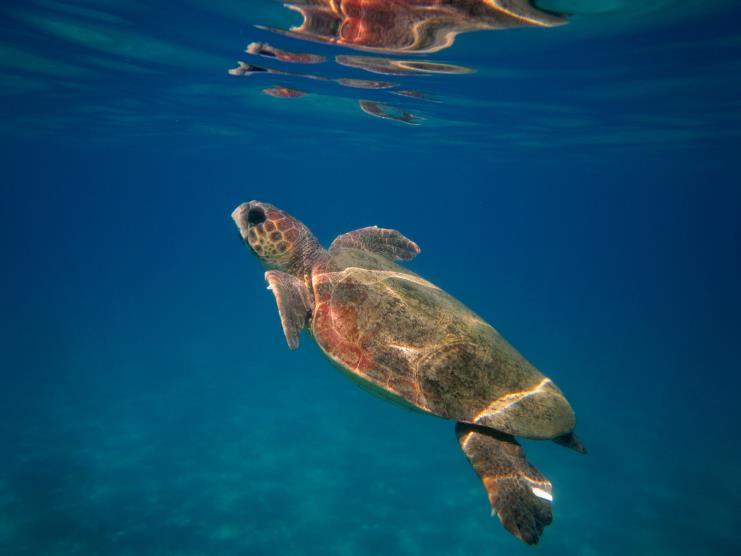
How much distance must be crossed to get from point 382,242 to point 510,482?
16.1ft

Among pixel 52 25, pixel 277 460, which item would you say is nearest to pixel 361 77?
pixel 52 25

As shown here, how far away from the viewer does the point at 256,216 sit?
7.13 metres

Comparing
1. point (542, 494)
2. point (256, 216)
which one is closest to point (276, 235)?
point (256, 216)

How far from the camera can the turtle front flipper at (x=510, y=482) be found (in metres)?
4.10

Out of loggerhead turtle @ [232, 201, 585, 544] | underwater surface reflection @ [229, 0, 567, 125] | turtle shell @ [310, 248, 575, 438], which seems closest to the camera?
loggerhead turtle @ [232, 201, 585, 544]

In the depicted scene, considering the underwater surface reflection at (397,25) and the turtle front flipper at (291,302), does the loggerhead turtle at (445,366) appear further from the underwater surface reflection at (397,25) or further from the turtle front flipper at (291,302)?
the underwater surface reflection at (397,25)

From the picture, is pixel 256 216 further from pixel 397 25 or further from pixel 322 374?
pixel 322 374

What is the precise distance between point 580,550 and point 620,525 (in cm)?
185

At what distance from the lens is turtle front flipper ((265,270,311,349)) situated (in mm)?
5414

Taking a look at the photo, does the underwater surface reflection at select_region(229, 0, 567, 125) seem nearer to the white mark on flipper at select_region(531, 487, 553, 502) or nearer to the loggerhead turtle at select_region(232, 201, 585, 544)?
the loggerhead turtle at select_region(232, 201, 585, 544)

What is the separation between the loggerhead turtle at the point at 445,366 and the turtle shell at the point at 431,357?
11 mm

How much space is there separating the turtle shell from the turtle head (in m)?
1.42

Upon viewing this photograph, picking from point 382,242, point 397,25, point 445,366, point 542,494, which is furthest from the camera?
point 397,25

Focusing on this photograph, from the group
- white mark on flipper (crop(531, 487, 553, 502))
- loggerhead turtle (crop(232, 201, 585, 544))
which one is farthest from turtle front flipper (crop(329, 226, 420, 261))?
white mark on flipper (crop(531, 487, 553, 502))
